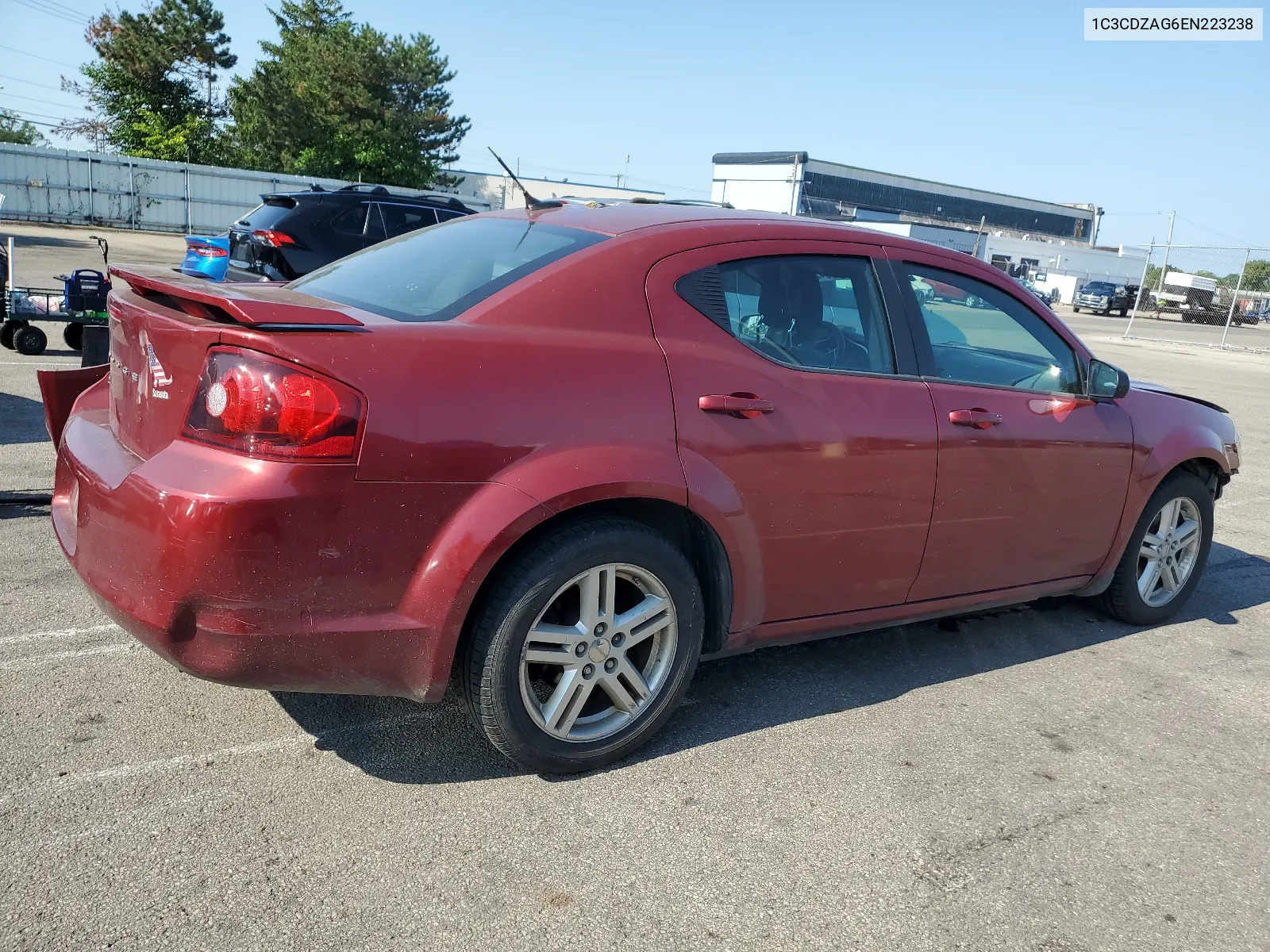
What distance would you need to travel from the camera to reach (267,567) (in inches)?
97.5

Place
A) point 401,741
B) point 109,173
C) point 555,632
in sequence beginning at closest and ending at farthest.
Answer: point 555,632
point 401,741
point 109,173

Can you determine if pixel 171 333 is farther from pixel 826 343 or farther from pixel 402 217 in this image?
pixel 402 217

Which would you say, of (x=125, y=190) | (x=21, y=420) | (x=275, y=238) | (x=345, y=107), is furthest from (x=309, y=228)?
(x=345, y=107)

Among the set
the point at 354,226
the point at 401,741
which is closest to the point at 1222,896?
the point at 401,741

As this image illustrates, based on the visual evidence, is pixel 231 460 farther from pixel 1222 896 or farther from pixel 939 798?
pixel 1222 896

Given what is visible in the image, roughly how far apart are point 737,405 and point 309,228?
10072 mm

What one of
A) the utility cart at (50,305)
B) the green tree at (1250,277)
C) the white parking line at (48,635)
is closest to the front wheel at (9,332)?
the utility cart at (50,305)

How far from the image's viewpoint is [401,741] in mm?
3131

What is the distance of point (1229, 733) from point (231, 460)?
3540 millimetres

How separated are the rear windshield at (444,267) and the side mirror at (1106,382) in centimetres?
226

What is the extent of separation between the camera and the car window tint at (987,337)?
3.80 m

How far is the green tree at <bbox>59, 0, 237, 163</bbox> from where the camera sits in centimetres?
4528

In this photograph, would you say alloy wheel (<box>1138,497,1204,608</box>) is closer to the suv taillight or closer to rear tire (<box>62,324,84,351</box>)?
the suv taillight

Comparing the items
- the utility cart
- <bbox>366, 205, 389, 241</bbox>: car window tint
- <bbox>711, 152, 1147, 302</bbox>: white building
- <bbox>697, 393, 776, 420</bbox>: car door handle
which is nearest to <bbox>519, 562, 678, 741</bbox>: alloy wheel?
<bbox>697, 393, 776, 420</bbox>: car door handle
